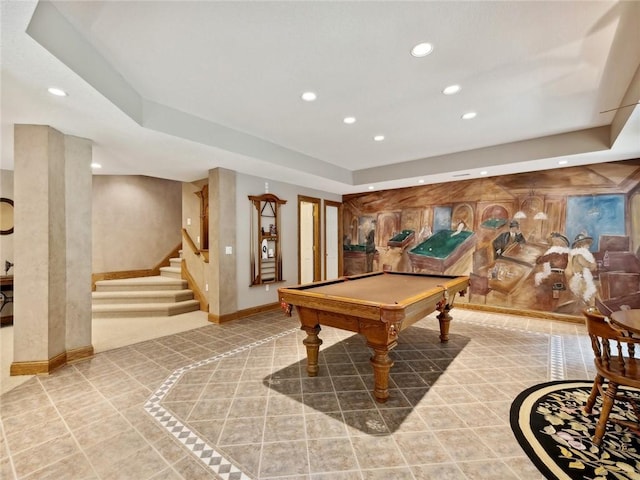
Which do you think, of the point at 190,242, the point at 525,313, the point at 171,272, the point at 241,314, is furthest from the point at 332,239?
the point at 525,313

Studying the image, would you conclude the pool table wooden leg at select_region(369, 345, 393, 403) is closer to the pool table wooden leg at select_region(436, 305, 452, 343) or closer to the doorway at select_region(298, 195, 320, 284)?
the pool table wooden leg at select_region(436, 305, 452, 343)

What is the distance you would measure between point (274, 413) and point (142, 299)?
14.7ft

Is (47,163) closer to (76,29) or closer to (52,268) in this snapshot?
(52,268)

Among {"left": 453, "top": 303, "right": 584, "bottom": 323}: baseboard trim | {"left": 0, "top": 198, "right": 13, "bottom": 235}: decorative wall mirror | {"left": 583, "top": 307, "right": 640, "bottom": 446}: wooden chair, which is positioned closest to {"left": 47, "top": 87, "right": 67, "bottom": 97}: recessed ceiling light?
{"left": 0, "top": 198, "right": 13, "bottom": 235}: decorative wall mirror

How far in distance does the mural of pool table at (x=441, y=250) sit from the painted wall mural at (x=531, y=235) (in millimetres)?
20

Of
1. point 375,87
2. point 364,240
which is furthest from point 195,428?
point 364,240

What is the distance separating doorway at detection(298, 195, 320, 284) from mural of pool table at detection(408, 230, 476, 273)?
2347 millimetres

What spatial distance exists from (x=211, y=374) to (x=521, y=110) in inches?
188

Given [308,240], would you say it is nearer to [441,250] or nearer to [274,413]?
[441,250]

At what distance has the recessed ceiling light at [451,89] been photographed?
2.84 m

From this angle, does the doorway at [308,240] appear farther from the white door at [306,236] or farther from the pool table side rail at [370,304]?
the pool table side rail at [370,304]

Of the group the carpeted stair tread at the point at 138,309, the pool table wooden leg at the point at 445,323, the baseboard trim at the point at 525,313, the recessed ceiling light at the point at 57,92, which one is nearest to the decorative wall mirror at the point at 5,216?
the carpeted stair tread at the point at 138,309

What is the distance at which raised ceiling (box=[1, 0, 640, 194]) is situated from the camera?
1.91 metres

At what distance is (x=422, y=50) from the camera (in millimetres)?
2287
